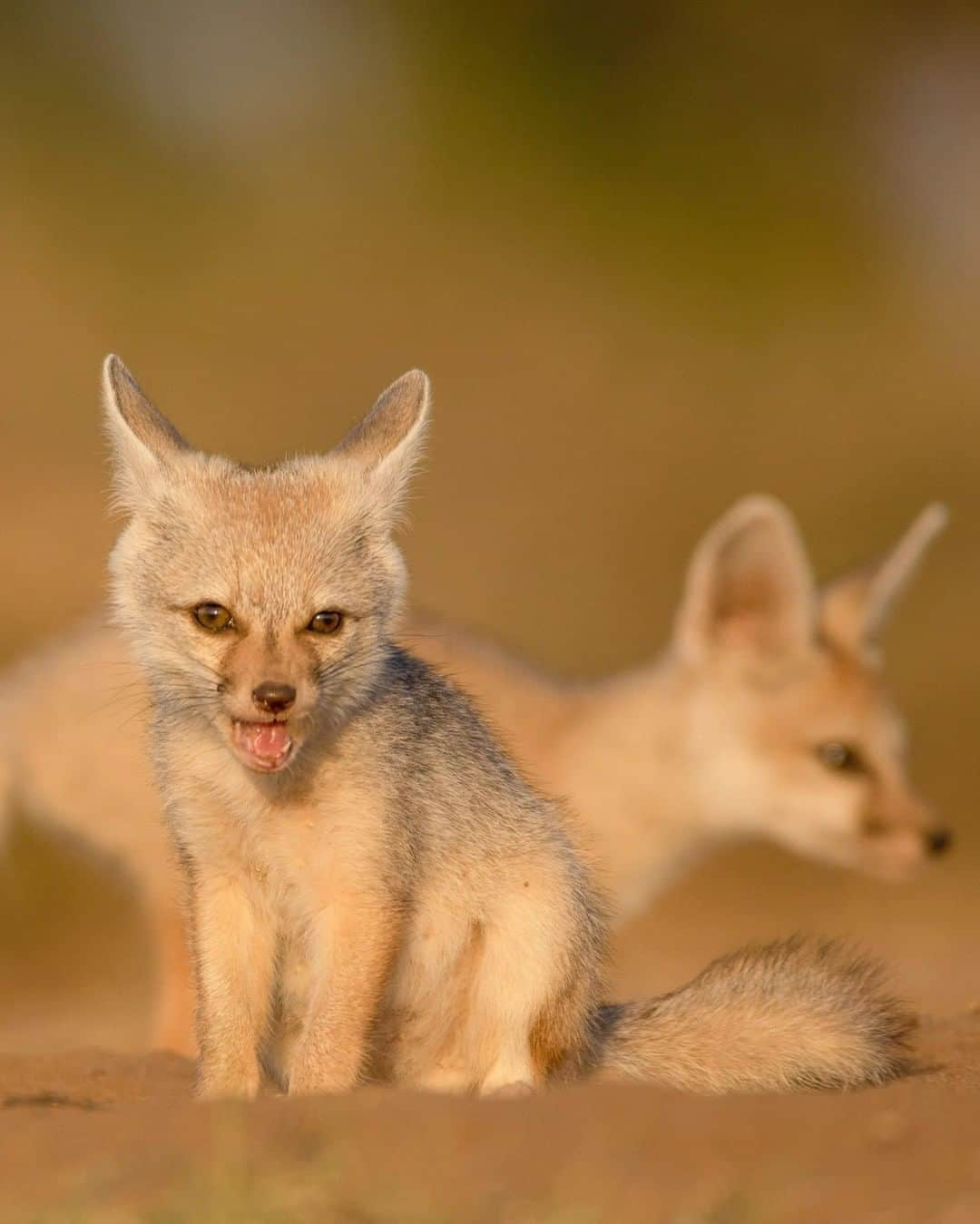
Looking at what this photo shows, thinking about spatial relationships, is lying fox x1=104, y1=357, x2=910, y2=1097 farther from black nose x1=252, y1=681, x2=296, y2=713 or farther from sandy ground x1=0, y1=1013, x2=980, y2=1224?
sandy ground x1=0, y1=1013, x2=980, y2=1224

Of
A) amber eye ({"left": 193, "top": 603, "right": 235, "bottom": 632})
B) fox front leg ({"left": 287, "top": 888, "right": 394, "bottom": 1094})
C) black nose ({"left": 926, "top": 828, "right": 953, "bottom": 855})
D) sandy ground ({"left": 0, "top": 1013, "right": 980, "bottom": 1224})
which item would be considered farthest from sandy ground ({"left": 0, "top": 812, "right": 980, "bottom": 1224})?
black nose ({"left": 926, "top": 828, "right": 953, "bottom": 855})

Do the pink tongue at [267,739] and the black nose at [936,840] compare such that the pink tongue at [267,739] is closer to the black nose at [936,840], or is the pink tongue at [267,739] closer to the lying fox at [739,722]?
the lying fox at [739,722]

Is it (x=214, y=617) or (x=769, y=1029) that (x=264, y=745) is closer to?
(x=214, y=617)

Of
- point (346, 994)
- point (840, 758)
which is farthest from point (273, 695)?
point (840, 758)

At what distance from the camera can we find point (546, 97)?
74.6ft

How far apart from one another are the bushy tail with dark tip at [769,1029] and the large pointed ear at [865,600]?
3320mm

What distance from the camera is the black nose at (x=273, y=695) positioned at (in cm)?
418

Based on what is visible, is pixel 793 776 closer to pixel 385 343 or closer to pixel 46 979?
pixel 46 979

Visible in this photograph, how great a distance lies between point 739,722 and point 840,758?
41 centimetres

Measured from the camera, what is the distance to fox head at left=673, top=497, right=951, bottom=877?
8219 mm

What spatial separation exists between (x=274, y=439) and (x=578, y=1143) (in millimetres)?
14165

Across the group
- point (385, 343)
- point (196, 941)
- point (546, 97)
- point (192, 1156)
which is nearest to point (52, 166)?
A: point (385, 343)

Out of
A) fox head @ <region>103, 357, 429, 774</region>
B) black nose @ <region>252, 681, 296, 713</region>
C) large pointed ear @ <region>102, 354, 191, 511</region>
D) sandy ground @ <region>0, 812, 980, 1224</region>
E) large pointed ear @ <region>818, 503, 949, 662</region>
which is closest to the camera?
sandy ground @ <region>0, 812, 980, 1224</region>

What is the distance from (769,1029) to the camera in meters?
4.80
